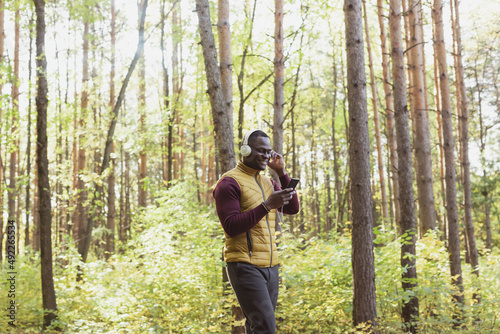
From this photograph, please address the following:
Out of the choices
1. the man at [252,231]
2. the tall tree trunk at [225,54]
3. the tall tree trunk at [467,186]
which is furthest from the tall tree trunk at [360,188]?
the tall tree trunk at [467,186]

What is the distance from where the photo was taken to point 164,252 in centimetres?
924

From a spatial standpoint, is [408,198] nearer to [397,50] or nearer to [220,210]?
[397,50]

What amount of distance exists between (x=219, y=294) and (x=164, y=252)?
7.89 ft

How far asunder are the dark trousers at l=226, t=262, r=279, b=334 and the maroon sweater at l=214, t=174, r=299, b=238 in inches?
11.5

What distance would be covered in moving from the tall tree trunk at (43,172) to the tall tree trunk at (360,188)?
5.32 m

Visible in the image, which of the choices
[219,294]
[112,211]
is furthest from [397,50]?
[112,211]

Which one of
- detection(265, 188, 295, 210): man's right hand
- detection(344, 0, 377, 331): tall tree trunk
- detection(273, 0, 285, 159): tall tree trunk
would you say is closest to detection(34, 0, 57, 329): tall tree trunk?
detection(273, 0, 285, 159): tall tree trunk

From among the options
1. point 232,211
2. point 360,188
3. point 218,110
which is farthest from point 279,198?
point 218,110

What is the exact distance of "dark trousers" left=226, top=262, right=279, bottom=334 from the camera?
3088mm

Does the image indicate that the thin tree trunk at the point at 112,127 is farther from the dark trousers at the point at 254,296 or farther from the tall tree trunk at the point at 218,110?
the dark trousers at the point at 254,296

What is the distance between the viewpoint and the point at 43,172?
7539 mm

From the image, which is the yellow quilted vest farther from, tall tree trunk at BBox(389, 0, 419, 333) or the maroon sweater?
tall tree trunk at BBox(389, 0, 419, 333)

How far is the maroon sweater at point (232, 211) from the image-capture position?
303 centimetres

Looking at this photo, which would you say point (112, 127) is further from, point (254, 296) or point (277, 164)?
point (254, 296)
